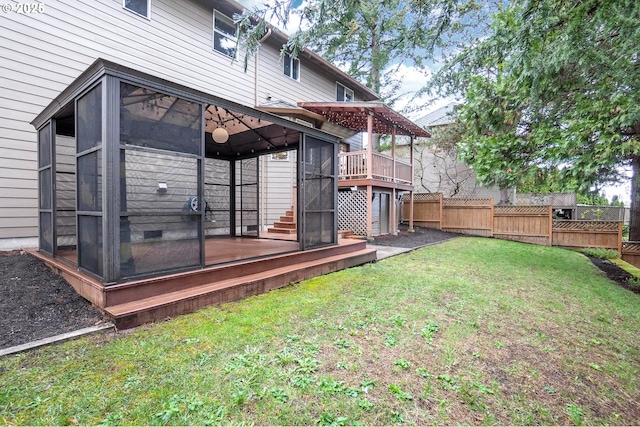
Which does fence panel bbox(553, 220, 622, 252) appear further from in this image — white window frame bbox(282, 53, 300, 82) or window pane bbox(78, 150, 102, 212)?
window pane bbox(78, 150, 102, 212)

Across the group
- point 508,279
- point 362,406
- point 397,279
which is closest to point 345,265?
point 397,279

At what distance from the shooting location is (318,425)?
5.55 feet

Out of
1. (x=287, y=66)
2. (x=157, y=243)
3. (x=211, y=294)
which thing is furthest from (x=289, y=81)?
(x=211, y=294)

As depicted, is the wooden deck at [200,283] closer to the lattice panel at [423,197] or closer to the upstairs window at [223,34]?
the upstairs window at [223,34]

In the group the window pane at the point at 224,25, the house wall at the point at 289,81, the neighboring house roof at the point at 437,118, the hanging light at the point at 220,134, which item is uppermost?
the neighboring house roof at the point at 437,118

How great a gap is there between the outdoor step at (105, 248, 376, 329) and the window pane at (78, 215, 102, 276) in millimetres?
622

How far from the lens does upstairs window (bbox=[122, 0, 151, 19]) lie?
6531mm

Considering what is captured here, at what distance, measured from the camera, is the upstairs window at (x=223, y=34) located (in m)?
8.15

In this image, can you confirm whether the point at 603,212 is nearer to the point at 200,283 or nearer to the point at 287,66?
the point at 287,66

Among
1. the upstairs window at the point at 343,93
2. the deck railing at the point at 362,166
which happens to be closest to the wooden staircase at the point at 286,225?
the deck railing at the point at 362,166

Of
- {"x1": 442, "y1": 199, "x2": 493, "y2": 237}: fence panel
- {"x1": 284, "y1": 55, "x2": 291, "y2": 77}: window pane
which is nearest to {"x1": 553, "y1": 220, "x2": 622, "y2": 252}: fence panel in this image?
{"x1": 442, "y1": 199, "x2": 493, "y2": 237}: fence panel

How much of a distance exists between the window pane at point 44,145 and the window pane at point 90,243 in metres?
2.05

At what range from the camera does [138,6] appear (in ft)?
22.0

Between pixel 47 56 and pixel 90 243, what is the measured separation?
4.85 meters
